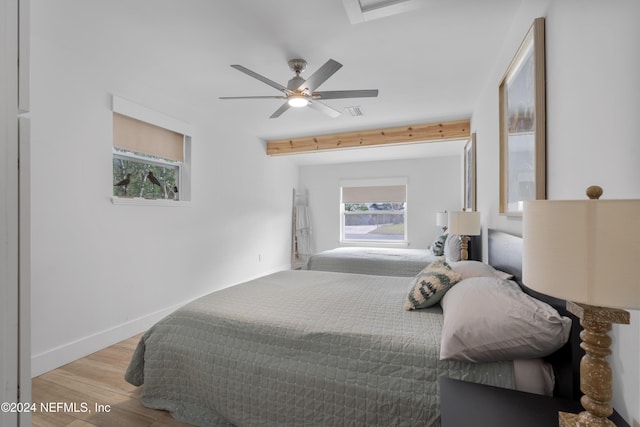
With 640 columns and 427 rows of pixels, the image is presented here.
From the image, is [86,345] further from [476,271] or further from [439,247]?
[439,247]

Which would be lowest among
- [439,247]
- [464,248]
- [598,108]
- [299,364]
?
[299,364]

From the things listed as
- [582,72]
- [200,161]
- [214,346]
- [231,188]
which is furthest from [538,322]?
[231,188]

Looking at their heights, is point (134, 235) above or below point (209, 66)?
below

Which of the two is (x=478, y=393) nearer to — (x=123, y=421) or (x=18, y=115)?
(x=18, y=115)

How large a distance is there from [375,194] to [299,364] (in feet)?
16.4

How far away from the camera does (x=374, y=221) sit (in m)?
6.30

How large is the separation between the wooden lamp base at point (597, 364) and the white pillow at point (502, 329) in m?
0.44

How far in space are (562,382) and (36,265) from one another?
10.5 ft

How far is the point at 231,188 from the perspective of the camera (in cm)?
448

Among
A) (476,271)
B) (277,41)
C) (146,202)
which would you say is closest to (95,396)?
(146,202)

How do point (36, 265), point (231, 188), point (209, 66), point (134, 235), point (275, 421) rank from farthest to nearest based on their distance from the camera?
point (231, 188), point (134, 235), point (209, 66), point (36, 265), point (275, 421)

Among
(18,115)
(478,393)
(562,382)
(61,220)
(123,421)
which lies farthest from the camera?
(61,220)

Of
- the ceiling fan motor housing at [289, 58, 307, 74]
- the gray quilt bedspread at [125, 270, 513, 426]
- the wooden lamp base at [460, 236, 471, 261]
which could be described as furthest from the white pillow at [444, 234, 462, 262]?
the ceiling fan motor housing at [289, 58, 307, 74]

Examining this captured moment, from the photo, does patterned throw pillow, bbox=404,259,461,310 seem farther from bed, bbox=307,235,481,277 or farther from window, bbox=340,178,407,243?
window, bbox=340,178,407,243
